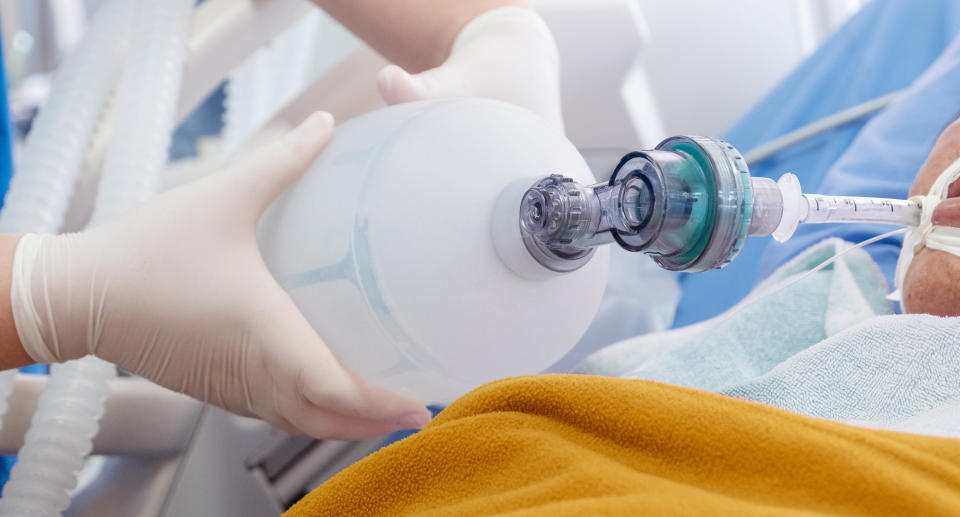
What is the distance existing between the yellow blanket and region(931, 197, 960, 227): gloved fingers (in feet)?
1.11

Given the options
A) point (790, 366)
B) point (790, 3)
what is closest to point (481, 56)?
point (790, 366)

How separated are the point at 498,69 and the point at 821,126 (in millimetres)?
759

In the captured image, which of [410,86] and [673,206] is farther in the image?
[410,86]

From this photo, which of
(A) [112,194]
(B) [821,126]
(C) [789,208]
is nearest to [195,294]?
(A) [112,194]

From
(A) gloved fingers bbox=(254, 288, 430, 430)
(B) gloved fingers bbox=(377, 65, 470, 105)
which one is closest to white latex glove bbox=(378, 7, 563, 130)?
(B) gloved fingers bbox=(377, 65, 470, 105)

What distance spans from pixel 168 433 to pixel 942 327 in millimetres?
848

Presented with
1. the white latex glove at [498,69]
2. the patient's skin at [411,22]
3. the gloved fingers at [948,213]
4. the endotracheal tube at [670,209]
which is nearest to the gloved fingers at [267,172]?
the white latex glove at [498,69]

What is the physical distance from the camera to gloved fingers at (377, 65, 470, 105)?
76 cm

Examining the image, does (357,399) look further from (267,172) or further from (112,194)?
(112,194)

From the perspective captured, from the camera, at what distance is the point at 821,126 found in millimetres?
1365

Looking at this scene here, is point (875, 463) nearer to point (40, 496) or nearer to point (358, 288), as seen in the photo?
point (358, 288)

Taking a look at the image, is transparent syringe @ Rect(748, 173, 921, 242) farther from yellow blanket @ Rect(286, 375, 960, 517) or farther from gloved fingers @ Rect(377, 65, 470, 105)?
gloved fingers @ Rect(377, 65, 470, 105)

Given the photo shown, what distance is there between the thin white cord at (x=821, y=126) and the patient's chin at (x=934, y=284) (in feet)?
2.10

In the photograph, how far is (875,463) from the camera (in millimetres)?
418
